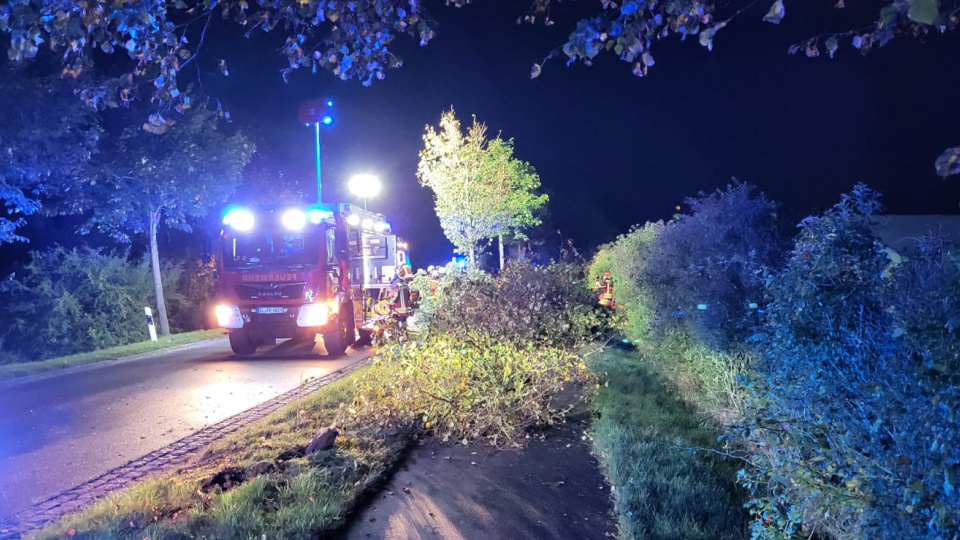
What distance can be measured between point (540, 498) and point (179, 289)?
19.1m

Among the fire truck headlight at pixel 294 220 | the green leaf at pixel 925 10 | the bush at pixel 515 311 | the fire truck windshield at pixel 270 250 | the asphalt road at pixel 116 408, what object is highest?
the fire truck headlight at pixel 294 220

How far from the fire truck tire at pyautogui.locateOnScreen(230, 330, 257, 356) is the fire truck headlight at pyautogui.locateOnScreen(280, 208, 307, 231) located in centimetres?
233

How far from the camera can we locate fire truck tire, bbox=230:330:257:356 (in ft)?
42.0

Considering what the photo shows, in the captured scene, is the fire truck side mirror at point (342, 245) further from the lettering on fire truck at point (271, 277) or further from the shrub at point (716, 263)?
the shrub at point (716, 263)

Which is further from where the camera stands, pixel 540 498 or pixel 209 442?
pixel 209 442

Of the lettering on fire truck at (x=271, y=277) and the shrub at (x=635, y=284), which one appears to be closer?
the shrub at (x=635, y=284)

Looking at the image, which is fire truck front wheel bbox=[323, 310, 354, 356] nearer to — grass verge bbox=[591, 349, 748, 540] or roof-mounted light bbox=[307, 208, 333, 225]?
roof-mounted light bbox=[307, 208, 333, 225]

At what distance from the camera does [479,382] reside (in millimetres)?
6113

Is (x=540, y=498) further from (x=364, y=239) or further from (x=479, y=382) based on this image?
(x=364, y=239)

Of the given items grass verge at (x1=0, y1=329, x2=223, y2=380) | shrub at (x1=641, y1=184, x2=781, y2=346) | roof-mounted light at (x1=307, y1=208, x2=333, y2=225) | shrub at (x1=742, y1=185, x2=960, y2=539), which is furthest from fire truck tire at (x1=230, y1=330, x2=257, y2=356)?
shrub at (x1=742, y1=185, x2=960, y2=539)

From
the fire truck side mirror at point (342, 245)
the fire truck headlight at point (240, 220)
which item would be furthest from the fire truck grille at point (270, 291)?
the fire truck side mirror at point (342, 245)

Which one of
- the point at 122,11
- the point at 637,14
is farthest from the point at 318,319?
the point at 637,14

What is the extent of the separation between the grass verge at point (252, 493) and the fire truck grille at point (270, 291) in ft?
19.9

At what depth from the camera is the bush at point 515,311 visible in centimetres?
696
